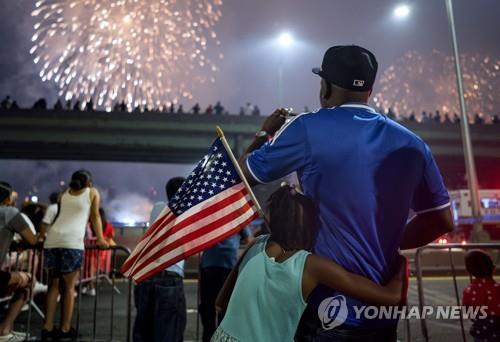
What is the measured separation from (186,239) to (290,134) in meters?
0.92

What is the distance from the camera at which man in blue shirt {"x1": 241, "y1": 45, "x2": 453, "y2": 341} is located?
206 centimetres

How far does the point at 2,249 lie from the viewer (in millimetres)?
5828

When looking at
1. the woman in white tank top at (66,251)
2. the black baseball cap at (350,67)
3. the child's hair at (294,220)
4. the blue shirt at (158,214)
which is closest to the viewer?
the child's hair at (294,220)

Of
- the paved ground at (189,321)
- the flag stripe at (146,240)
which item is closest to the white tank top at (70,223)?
the paved ground at (189,321)

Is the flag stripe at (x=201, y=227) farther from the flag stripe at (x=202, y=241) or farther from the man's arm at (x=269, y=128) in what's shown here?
the man's arm at (x=269, y=128)

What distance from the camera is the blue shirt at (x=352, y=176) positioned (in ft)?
6.77

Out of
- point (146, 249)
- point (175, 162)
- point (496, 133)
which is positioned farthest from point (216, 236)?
point (175, 162)

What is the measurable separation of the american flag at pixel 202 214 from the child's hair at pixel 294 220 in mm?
254

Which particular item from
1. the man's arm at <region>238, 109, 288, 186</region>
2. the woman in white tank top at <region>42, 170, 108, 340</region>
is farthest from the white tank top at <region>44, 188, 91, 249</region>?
the man's arm at <region>238, 109, 288, 186</region>

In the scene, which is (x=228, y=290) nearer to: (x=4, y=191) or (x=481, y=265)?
(x=481, y=265)

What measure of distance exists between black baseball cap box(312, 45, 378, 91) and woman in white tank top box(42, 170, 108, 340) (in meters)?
5.00

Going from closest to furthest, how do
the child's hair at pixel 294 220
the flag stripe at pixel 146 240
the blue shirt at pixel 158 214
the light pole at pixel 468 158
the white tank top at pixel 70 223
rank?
the child's hair at pixel 294 220 → the flag stripe at pixel 146 240 → the blue shirt at pixel 158 214 → the white tank top at pixel 70 223 → the light pole at pixel 468 158

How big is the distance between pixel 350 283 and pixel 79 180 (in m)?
5.27

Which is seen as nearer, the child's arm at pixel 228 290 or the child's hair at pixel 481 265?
the child's arm at pixel 228 290
